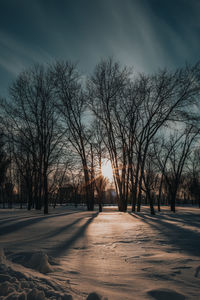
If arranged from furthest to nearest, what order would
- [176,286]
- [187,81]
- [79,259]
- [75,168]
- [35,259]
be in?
[75,168] < [187,81] < [79,259] < [35,259] < [176,286]

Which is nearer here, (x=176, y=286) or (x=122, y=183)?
(x=176, y=286)

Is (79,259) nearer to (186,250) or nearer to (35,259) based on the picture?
(35,259)

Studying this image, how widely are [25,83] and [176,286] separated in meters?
17.1

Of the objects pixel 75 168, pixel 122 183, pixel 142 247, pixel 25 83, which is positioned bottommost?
pixel 142 247

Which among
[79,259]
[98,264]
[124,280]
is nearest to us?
[124,280]

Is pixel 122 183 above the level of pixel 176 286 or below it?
above

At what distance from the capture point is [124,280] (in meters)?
2.13

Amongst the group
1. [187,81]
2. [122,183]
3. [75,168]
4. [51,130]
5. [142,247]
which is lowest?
[142,247]

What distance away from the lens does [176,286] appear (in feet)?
6.37

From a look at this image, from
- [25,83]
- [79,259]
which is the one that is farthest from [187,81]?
[79,259]

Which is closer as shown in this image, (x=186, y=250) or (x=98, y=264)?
(x=98, y=264)

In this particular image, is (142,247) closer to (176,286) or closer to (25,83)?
(176,286)

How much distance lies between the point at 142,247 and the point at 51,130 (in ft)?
44.6

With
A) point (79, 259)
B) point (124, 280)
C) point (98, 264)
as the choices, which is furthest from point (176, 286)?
point (79, 259)
